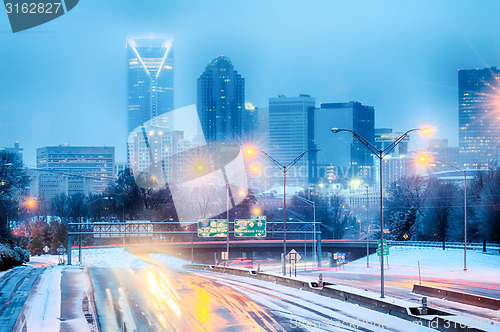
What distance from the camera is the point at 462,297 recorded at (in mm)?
29734

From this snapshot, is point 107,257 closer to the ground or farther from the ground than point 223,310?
closer to the ground

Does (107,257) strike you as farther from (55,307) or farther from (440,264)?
(55,307)

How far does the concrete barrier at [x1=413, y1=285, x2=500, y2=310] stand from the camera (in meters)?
26.6

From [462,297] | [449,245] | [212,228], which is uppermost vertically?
[212,228]

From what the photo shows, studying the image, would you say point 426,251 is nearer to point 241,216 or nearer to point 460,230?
point 460,230

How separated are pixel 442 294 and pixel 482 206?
161ft

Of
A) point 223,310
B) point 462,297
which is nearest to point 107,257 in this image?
point 223,310

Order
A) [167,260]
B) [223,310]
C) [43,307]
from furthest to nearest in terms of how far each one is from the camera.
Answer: [167,260], [43,307], [223,310]

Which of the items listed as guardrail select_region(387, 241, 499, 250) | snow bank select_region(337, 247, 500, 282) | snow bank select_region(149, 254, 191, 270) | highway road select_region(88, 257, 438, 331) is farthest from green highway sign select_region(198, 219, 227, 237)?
guardrail select_region(387, 241, 499, 250)

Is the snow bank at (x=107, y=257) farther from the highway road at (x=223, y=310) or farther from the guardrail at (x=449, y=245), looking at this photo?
the highway road at (x=223, y=310)

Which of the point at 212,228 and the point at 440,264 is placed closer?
the point at 212,228

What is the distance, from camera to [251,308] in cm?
2562

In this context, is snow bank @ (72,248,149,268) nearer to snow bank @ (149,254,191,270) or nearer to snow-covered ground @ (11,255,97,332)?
snow bank @ (149,254,191,270)

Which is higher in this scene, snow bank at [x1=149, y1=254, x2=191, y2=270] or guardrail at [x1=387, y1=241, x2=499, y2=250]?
guardrail at [x1=387, y1=241, x2=499, y2=250]
